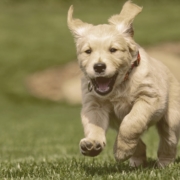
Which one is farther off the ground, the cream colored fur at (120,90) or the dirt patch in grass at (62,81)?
the dirt patch in grass at (62,81)

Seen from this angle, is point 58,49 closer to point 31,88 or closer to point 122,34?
point 31,88

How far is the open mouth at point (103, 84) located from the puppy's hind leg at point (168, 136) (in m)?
1.03

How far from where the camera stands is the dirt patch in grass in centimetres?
2638

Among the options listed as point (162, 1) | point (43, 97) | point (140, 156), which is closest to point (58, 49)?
point (43, 97)

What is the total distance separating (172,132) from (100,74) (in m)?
1.45

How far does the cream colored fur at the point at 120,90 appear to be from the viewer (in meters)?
5.93

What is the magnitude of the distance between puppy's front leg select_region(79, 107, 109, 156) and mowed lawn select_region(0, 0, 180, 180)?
25 centimetres

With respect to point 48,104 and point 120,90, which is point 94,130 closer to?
point 120,90

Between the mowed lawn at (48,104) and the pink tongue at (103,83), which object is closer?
the pink tongue at (103,83)

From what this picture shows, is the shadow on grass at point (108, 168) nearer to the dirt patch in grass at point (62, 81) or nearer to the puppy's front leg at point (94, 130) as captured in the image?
the puppy's front leg at point (94, 130)

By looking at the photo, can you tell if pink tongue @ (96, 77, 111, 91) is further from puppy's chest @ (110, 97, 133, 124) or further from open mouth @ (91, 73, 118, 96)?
puppy's chest @ (110, 97, 133, 124)

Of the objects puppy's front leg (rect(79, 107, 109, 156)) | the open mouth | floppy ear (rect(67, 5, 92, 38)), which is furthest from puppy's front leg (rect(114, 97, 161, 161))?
floppy ear (rect(67, 5, 92, 38))

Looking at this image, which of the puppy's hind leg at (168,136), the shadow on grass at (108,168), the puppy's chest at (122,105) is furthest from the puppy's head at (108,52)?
the puppy's hind leg at (168,136)

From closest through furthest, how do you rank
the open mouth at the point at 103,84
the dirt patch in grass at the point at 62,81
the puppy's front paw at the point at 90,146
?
the puppy's front paw at the point at 90,146
the open mouth at the point at 103,84
the dirt patch in grass at the point at 62,81
